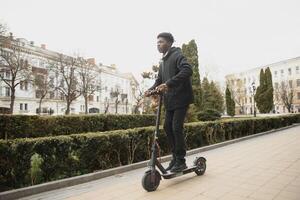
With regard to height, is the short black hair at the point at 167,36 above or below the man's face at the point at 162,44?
above

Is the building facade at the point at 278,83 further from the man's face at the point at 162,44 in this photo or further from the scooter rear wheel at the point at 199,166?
the man's face at the point at 162,44

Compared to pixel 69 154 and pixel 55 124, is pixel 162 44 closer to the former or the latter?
pixel 69 154

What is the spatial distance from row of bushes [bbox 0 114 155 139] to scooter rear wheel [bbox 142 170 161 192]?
8301 mm

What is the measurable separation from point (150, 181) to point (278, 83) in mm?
73800

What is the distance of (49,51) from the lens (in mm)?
51125

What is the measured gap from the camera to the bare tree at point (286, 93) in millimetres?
57263

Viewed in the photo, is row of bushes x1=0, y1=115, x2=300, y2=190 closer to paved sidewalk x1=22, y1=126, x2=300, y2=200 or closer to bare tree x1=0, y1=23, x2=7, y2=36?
paved sidewalk x1=22, y1=126, x2=300, y2=200

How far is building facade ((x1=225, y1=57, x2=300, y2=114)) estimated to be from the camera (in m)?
63.6

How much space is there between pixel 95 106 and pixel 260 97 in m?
39.7

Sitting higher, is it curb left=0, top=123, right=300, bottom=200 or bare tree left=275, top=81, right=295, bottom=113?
bare tree left=275, top=81, right=295, bottom=113

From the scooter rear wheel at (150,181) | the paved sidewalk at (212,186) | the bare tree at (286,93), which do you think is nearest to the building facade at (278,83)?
the bare tree at (286,93)

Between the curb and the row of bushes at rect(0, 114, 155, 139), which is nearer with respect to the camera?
the curb

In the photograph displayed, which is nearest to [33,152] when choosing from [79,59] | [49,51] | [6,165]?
[6,165]

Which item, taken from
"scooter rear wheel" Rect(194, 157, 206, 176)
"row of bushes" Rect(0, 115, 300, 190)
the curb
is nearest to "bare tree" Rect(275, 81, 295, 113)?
"row of bushes" Rect(0, 115, 300, 190)
